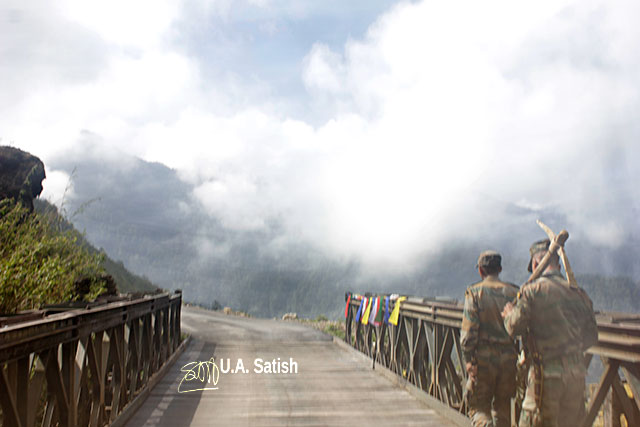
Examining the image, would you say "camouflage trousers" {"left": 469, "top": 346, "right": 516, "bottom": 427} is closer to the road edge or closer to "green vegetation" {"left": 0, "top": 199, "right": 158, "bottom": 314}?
the road edge

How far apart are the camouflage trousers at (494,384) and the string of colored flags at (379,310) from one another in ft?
12.7

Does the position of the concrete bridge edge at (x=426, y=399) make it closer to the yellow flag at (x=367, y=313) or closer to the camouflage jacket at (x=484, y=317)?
the yellow flag at (x=367, y=313)

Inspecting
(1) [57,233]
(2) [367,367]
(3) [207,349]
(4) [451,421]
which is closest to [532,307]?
(4) [451,421]

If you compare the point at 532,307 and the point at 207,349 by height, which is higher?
the point at 532,307

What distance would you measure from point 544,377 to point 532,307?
596mm

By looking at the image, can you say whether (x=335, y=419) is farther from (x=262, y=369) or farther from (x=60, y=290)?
(x=60, y=290)

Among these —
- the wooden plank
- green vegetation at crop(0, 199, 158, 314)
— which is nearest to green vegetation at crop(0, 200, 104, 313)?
green vegetation at crop(0, 199, 158, 314)

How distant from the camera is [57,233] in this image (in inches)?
359

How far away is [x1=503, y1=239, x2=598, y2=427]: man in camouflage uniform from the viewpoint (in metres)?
3.79

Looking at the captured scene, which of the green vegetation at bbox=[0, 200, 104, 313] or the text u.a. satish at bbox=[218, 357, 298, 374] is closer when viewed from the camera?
the green vegetation at bbox=[0, 200, 104, 313]

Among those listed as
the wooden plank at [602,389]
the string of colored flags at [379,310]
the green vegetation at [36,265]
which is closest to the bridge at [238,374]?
the wooden plank at [602,389]

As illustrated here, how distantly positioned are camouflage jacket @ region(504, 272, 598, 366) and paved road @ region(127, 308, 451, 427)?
278 centimetres

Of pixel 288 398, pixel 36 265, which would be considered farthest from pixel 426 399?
pixel 36 265

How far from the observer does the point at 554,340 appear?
12.9 feet
